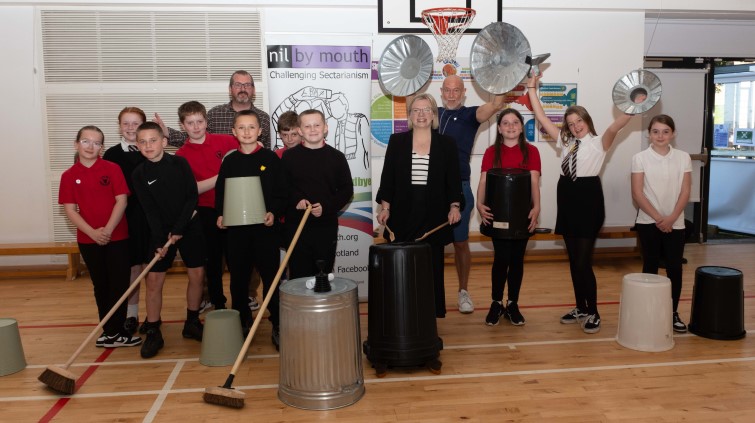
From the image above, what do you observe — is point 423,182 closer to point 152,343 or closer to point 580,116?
point 580,116

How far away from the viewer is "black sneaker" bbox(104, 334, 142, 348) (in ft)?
13.8

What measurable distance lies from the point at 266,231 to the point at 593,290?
226cm

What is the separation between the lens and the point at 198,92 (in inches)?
267

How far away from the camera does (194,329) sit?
4.34 meters

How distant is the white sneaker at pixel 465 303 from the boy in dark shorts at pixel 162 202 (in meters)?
2.07

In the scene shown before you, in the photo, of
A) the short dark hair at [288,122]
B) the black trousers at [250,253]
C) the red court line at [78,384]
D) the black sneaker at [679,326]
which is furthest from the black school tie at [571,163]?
the red court line at [78,384]

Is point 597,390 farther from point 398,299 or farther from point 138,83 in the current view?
point 138,83

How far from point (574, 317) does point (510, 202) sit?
1.07 meters

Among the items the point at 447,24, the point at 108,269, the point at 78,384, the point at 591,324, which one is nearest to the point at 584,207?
the point at 591,324

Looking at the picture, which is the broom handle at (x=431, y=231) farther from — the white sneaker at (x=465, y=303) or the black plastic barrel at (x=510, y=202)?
the white sneaker at (x=465, y=303)

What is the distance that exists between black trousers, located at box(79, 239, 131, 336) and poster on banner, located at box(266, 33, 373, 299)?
61.6 inches

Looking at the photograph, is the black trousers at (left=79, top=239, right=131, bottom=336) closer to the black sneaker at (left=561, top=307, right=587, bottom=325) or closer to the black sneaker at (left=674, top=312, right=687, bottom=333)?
the black sneaker at (left=561, top=307, right=587, bottom=325)

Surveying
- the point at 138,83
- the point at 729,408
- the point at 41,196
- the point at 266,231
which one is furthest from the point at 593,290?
the point at 41,196

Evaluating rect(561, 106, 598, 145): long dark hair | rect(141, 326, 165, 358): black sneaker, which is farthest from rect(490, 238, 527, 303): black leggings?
rect(141, 326, 165, 358): black sneaker
